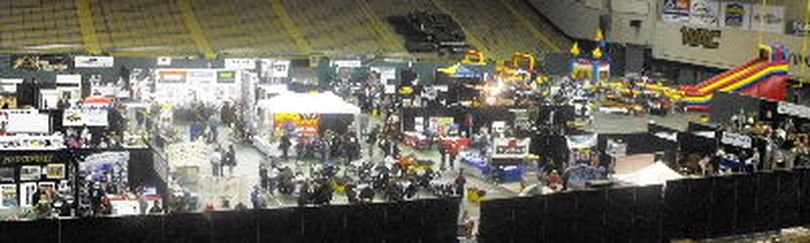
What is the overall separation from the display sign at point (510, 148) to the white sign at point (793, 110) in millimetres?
14123

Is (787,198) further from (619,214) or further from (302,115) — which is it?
(302,115)

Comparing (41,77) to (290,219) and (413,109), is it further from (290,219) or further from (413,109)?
(290,219)

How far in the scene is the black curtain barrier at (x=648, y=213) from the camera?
24.6 m

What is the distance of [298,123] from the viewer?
3953 cm

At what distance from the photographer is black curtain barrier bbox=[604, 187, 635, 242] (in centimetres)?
2419

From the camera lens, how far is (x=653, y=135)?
36688 millimetres

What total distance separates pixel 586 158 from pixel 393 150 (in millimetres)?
7444

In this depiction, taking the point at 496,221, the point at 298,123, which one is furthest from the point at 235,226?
the point at 298,123

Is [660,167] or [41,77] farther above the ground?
[41,77]

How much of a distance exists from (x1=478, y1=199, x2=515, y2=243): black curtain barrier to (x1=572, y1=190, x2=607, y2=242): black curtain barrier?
6.71 ft

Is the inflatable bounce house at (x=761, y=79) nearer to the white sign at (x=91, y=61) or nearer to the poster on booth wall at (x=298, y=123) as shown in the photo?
the poster on booth wall at (x=298, y=123)

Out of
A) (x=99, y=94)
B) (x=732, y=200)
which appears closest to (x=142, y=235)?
(x=732, y=200)

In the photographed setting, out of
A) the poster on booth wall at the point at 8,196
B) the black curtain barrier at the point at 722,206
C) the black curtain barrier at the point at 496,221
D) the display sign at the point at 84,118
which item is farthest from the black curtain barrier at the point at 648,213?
the display sign at the point at 84,118

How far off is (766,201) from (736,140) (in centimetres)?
926
